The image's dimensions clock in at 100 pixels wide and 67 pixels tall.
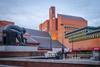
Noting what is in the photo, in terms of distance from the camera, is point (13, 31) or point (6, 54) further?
point (13, 31)

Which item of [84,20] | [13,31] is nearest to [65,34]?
[84,20]

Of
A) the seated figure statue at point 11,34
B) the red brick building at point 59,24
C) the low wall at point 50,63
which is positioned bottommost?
the low wall at point 50,63

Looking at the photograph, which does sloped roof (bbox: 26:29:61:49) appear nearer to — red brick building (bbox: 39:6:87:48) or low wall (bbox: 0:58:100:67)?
red brick building (bbox: 39:6:87:48)

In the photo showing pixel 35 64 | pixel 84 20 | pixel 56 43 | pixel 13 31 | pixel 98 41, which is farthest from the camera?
pixel 84 20

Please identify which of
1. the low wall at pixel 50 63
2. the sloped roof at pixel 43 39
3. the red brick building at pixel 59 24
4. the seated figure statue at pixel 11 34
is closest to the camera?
the low wall at pixel 50 63

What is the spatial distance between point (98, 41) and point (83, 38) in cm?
632

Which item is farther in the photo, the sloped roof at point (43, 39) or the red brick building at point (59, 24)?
the red brick building at point (59, 24)

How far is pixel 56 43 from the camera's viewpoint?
5331 centimetres

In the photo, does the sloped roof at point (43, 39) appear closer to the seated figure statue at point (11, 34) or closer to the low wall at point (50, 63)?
the seated figure statue at point (11, 34)

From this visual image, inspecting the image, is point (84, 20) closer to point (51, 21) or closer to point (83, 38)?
point (51, 21)

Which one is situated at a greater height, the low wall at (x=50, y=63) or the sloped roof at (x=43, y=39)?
the sloped roof at (x=43, y=39)

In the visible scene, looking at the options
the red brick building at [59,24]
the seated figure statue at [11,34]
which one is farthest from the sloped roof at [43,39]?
the seated figure statue at [11,34]

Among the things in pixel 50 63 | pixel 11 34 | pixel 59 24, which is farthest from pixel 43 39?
pixel 50 63

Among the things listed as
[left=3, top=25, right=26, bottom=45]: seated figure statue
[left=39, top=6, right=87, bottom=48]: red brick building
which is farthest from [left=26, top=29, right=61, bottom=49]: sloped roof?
[left=3, top=25, right=26, bottom=45]: seated figure statue
